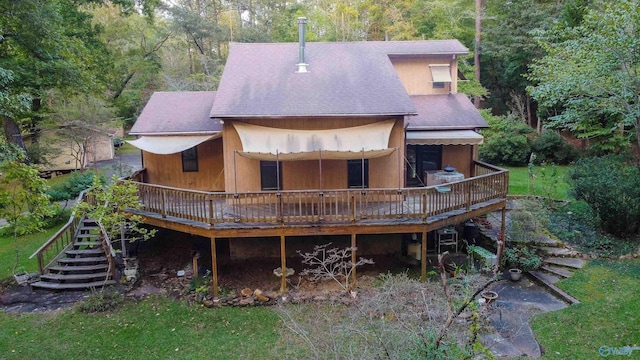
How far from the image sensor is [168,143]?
1371 cm

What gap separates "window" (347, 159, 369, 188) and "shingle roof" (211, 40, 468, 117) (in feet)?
6.33

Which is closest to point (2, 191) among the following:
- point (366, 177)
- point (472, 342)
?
point (366, 177)

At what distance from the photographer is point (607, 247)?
13.6 metres

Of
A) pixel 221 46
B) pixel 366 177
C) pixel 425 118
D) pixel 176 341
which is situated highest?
pixel 221 46

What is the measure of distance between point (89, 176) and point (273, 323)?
17185 mm

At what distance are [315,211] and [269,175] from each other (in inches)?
87.4

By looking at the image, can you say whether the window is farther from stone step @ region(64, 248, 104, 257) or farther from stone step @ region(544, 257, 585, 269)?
stone step @ region(64, 248, 104, 257)

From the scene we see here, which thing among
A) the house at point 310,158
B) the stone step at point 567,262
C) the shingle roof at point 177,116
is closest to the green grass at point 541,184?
the house at point 310,158

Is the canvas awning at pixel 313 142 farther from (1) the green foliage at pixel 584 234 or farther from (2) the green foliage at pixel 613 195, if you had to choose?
(2) the green foliage at pixel 613 195

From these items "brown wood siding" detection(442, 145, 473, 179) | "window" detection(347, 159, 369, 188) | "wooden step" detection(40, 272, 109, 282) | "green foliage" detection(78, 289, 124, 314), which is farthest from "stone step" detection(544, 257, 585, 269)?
"wooden step" detection(40, 272, 109, 282)

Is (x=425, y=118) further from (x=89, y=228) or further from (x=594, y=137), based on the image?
(x=594, y=137)

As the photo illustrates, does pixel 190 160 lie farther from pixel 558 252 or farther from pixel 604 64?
pixel 604 64

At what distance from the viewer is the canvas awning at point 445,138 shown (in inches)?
552

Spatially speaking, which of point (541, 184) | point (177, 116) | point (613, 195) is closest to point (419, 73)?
point (613, 195)
